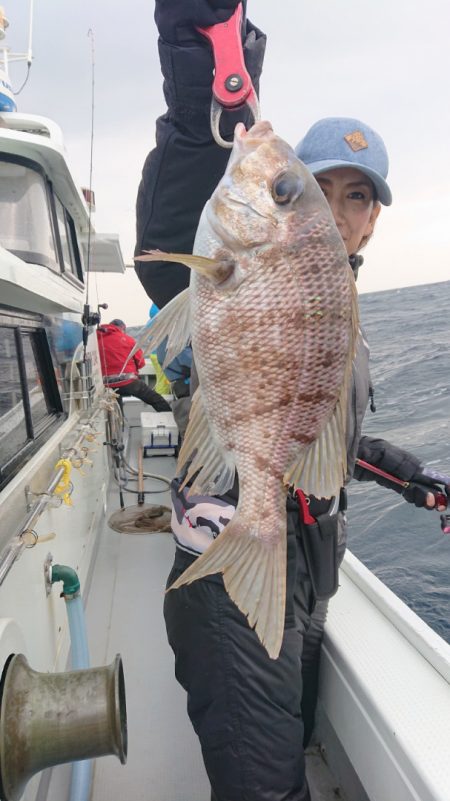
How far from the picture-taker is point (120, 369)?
6.61 metres

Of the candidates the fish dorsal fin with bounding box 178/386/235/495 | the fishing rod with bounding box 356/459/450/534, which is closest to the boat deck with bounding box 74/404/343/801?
the fishing rod with bounding box 356/459/450/534

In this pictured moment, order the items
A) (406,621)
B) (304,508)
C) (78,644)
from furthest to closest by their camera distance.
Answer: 1. (78,644)
2. (406,621)
3. (304,508)

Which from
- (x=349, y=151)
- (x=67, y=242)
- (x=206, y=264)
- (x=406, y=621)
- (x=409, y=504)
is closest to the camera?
(x=206, y=264)

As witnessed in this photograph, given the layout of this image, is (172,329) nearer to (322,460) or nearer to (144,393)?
(322,460)

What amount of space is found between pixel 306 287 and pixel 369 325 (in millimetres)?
21363

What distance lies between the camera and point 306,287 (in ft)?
3.37

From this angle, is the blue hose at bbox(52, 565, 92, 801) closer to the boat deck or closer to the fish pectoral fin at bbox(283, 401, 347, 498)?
the boat deck

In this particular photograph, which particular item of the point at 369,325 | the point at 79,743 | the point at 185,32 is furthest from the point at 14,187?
the point at 369,325

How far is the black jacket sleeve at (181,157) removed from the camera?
129 centimetres

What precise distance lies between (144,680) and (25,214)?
275 centimetres

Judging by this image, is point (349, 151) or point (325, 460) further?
point (349, 151)

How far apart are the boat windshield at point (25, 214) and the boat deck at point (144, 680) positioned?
2.09m

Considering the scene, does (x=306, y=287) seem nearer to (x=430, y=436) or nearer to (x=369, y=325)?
(x=430, y=436)

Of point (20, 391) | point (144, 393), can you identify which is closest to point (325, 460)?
point (20, 391)
